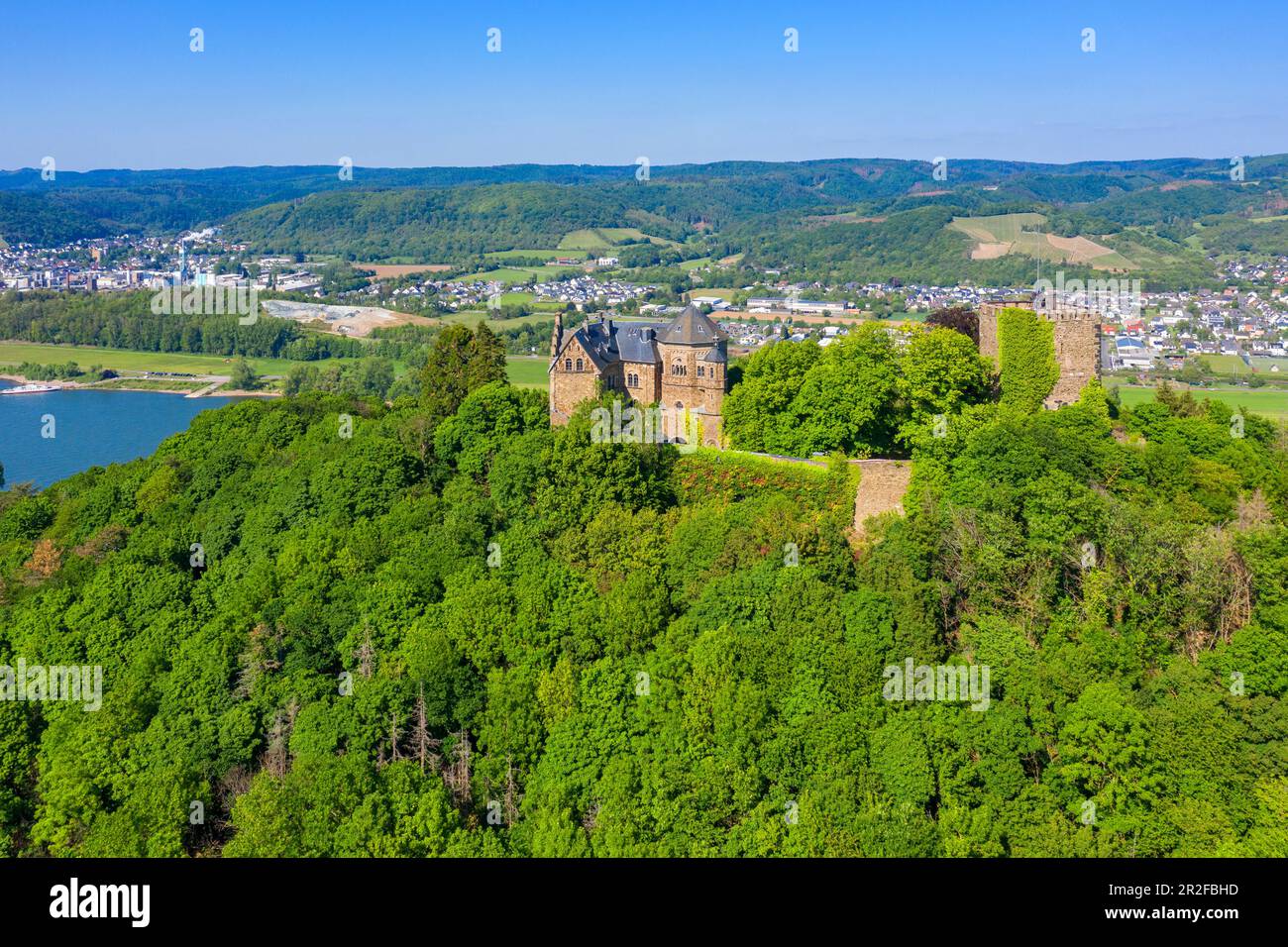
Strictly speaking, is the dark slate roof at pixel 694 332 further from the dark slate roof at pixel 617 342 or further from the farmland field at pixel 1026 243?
the farmland field at pixel 1026 243

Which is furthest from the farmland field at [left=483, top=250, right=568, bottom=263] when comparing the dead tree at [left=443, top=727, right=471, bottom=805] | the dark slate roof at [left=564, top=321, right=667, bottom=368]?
the dead tree at [left=443, top=727, right=471, bottom=805]

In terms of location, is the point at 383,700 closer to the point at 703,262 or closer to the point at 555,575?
the point at 555,575

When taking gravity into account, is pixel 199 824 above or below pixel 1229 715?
below

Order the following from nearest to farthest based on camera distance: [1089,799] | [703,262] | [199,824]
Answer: [1089,799]
[199,824]
[703,262]

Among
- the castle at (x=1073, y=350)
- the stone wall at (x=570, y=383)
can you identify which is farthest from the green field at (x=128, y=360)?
the castle at (x=1073, y=350)

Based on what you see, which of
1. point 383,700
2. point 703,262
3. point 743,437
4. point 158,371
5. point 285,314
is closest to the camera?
point 383,700

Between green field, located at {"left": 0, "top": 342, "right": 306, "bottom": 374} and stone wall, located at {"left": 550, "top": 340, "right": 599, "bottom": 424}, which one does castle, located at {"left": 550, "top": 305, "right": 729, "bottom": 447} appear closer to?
stone wall, located at {"left": 550, "top": 340, "right": 599, "bottom": 424}

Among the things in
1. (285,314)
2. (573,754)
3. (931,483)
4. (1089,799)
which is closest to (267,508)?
(573,754)

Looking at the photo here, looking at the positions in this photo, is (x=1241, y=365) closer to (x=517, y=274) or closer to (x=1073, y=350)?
(x=1073, y=350)
